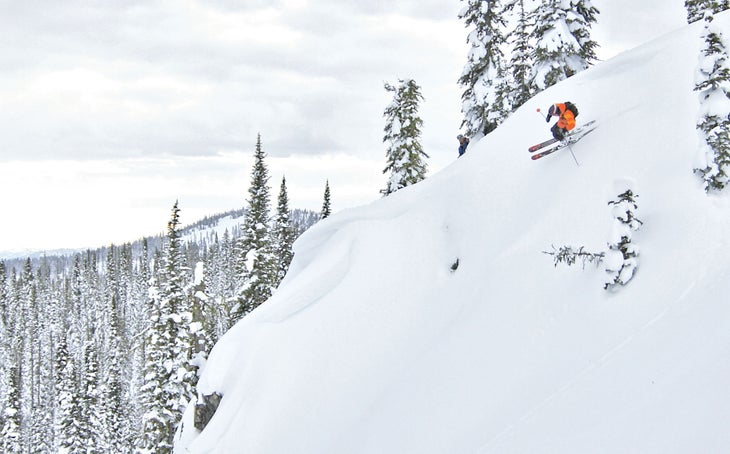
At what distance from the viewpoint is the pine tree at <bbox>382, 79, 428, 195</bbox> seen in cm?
2822

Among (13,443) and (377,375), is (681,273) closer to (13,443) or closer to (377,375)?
(377,375)

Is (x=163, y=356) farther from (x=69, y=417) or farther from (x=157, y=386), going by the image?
(x=69, y=417)

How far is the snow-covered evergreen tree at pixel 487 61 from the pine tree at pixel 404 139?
368 cm

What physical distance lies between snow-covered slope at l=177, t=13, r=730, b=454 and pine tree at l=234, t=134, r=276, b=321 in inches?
508

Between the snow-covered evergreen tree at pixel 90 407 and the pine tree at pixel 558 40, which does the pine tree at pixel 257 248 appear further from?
the pine tree at pixel 558 40

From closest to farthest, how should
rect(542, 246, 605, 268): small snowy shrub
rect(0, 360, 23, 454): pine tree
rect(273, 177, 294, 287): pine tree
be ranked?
rect(542, 246, 605, 268): small snowy shrub, rect(273, 177, 294, 287): pine tree, rect(0, 360, 23, 454): pine tree

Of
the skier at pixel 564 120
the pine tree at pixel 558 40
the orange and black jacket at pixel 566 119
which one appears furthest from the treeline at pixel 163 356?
the pine tree at pixel 558 40

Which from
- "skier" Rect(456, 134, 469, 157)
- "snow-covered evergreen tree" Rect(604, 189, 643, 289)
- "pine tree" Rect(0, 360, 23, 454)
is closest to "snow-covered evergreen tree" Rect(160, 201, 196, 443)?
"skier" Rect(456, 134, 469, 157)

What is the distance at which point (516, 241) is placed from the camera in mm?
11305

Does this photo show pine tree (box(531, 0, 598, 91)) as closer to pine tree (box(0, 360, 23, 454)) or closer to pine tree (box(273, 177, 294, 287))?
pine tree (box(273, 177, 294, 287))

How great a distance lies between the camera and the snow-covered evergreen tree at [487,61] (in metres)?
25.7

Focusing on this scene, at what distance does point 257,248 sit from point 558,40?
20.5 meters

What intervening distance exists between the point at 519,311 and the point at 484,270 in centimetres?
206

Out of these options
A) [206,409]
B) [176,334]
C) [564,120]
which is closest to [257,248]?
[176,334]
